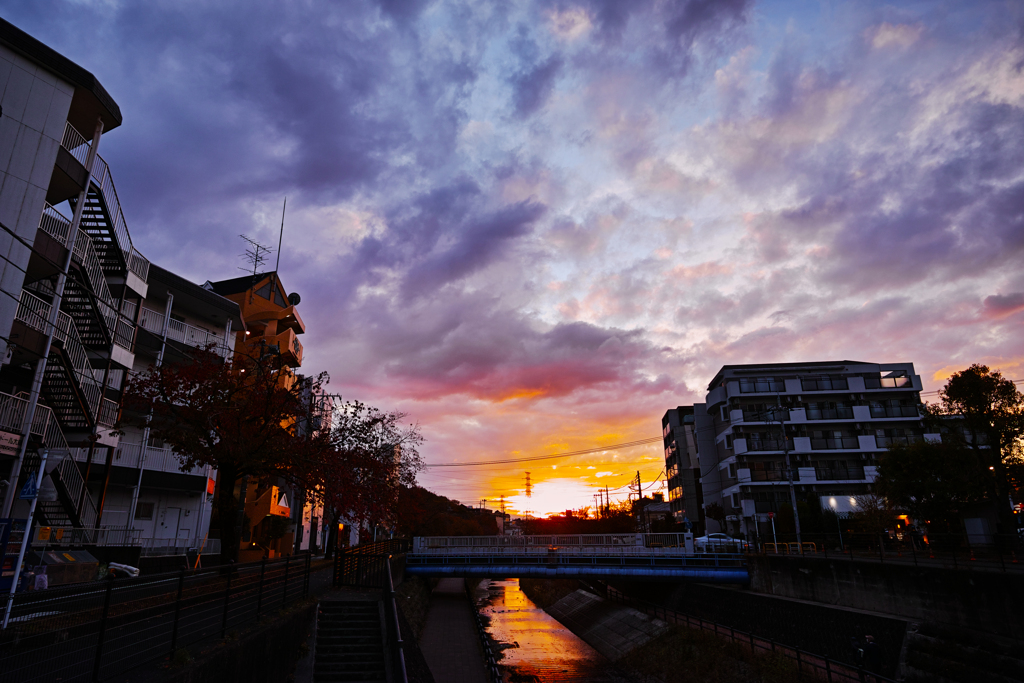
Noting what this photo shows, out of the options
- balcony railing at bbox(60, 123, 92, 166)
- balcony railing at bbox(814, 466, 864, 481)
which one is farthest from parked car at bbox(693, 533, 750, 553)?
balcony railing at bbox(60, 123, 92, 166)

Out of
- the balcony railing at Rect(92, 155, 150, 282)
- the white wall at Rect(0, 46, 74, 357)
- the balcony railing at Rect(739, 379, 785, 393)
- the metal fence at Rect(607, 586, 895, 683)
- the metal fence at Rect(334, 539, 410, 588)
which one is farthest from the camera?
the balcony railing at Rect(739, 379, 785, 393)

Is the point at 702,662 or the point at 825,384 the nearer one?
the point at 702,662

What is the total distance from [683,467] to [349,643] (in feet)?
222

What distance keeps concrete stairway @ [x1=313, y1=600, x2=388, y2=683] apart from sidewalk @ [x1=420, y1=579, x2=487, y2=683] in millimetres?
12357

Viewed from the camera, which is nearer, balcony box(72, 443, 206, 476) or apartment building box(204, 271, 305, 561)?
balcony box(72, 443, 206, 476)

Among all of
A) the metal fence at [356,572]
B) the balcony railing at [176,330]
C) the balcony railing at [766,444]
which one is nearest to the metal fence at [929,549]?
the balcony railing at [766,444]

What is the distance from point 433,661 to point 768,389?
43.1 metres

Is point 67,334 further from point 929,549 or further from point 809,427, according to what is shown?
point 809,427

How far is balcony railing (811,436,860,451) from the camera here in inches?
2078

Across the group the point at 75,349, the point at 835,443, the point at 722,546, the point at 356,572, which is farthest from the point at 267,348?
the point at 835,443

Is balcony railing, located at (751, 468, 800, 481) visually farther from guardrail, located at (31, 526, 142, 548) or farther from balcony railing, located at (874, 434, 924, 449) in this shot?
guardrail, located at (31, 526, 142, 548)

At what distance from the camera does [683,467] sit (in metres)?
75.7

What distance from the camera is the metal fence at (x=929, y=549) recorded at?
21984mm

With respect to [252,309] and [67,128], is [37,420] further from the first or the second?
[252,309]
